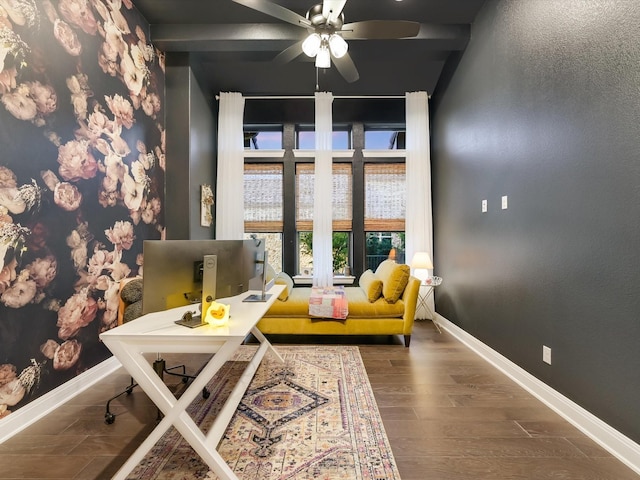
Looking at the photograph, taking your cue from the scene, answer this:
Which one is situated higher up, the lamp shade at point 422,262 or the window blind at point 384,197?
the window blind at point 384,197

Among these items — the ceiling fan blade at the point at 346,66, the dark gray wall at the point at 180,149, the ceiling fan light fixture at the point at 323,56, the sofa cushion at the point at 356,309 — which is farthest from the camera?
the dark gray wall at the point at 180,149

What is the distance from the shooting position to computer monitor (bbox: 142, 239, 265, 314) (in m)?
1.53

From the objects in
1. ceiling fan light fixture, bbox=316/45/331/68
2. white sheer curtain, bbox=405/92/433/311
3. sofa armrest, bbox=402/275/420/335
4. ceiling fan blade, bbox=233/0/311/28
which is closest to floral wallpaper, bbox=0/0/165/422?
ceiling fan blade, bbox=233/0/311/28

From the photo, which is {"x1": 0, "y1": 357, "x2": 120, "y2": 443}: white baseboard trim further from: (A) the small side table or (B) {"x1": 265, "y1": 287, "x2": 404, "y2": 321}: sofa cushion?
(A) the small side table

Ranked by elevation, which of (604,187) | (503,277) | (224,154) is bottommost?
(503,277)

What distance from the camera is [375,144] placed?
5.23 metres

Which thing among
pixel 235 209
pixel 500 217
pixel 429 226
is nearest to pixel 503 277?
pixel 500 217

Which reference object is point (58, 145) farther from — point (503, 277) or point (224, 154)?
point (503, 277)

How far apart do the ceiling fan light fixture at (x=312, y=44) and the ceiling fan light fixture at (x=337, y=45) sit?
0.36ft

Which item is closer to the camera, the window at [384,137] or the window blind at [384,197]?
the window blind at [384,197]

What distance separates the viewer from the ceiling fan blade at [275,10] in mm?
2287

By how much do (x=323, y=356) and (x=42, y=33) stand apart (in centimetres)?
346

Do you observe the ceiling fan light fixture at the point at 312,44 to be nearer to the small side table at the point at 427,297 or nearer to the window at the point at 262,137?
the window at the point at 262,137

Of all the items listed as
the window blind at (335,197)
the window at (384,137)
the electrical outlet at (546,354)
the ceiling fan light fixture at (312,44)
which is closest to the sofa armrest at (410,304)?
the electrical outlet at (546,354)
